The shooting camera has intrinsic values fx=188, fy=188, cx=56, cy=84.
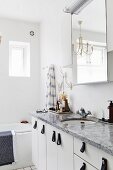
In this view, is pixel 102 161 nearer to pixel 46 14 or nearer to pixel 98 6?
pixel 98 6

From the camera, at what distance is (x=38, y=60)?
395cm

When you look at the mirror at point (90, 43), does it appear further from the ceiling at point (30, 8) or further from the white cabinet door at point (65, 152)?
the ceiling at point (30, 8)

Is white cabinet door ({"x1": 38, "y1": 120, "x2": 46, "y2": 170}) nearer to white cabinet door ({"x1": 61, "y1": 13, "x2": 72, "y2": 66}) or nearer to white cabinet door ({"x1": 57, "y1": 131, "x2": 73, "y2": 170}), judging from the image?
white cabinet door ({"x1": 57, "y1": 131, "x2": 73, "y2": 170})

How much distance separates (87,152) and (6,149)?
183 cm

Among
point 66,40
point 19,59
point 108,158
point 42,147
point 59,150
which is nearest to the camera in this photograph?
point 108,158

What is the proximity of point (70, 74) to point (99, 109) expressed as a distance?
2.65 ft

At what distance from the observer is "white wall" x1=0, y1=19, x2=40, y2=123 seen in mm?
3625

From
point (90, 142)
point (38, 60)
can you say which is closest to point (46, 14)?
point (38, 60)

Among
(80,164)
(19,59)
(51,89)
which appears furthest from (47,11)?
(80,164)

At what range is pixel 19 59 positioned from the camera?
400cm

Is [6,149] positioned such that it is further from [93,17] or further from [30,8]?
[30,8]

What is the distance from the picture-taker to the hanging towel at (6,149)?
2.65m

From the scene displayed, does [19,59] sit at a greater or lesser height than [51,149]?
greater

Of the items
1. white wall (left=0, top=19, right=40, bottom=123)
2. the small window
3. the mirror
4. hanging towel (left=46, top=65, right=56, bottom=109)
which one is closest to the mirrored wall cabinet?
the mirror
